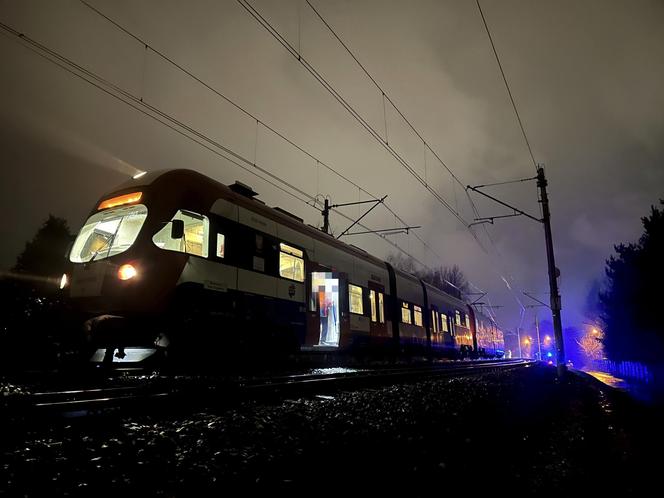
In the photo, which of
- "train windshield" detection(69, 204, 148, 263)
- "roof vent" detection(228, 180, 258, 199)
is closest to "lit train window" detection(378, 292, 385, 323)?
"roof vent" detection(228, 180, 258, 199)

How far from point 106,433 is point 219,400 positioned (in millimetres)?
1694

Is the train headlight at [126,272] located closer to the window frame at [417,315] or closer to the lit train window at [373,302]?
the lit train window at [373,302]

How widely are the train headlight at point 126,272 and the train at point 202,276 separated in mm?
17

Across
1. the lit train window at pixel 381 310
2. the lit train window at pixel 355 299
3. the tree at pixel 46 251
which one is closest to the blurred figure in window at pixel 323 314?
the lit train window at pixel 355 299

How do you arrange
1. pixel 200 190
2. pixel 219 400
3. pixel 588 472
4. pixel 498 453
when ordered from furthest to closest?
1. pixel 200 190
2. pixel 219 400
3. pixel 498 453
4. pixel 588 472

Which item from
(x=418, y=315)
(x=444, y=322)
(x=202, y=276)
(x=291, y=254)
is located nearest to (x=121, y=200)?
(x=202, y=276)

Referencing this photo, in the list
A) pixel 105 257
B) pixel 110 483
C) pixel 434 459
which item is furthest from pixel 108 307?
pixel 434 459

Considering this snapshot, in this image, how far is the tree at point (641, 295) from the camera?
1605 centimetres

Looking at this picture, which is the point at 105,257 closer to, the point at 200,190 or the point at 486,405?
the point at 200,190

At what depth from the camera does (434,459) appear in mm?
2576

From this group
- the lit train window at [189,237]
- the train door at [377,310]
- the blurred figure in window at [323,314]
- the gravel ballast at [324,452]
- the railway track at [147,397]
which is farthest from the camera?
the train door at [377,310]

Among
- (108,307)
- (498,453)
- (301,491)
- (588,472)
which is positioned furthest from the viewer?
(108,307)

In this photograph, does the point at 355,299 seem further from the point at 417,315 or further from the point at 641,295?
the point at 641,295

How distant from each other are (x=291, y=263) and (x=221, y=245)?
2443mm
